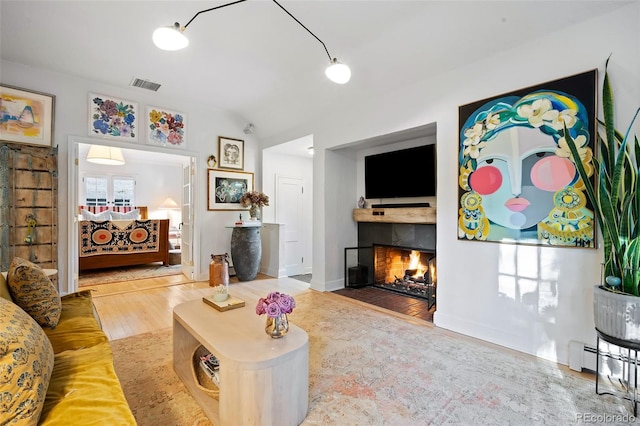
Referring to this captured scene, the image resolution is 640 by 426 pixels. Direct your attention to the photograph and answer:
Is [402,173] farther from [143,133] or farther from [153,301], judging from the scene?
[143,133]

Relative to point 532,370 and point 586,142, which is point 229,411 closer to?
point 532,370

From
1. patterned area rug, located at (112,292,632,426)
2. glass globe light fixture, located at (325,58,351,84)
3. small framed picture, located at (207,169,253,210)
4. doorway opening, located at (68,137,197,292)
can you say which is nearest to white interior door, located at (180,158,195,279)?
doorway opening, located at (68,137,197,292)

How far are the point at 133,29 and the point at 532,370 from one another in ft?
15.2

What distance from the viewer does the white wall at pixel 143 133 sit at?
3.71 meters

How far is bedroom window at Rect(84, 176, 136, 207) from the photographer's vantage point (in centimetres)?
812

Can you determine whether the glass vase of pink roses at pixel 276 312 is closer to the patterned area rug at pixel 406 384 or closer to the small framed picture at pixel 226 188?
the patterned area rug at pixel 406 384

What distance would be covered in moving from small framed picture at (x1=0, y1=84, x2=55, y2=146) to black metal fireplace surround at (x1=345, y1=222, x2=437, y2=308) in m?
4.31

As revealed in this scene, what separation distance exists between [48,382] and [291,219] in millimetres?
4699

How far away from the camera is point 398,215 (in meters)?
3.80

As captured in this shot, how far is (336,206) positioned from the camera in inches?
176

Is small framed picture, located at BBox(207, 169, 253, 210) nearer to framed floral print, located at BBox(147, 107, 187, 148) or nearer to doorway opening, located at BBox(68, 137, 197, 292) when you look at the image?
doorway opening, located at BBox(68, 137, 197, 292)

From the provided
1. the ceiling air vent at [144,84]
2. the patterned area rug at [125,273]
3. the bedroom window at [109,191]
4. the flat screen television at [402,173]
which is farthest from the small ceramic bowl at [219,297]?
the bedroom window at [109,191]

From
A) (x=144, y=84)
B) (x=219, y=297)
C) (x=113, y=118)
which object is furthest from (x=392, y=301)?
(x=113, y=118)

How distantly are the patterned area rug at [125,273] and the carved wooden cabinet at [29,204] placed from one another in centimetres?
123
